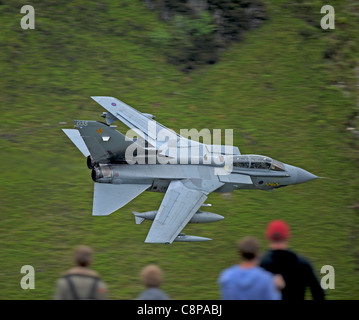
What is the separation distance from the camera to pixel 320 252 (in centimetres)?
1862

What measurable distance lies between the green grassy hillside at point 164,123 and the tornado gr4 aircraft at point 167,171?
96cm

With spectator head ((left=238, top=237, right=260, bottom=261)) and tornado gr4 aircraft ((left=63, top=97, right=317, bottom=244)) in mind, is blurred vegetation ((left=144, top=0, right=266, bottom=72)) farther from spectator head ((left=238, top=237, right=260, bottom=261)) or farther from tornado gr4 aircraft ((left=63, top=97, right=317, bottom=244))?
spectator head ((left=238, top=237, right=260, bottom=261))

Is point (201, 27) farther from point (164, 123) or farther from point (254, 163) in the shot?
point (254, 163)

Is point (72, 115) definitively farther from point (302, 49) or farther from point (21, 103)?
point (302, 49)

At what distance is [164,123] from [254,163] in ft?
19.3

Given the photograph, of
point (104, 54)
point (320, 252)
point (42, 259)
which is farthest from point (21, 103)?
point (320, 252)

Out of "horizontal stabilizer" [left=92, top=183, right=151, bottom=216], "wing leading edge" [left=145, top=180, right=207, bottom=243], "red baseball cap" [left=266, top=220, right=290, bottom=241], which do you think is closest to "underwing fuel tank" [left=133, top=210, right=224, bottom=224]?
"wing leading edge" [left=145, top=180, right=207, bottom=243]

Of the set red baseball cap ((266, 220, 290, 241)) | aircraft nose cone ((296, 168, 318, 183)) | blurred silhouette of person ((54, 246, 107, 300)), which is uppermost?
aircraft nose cone ((296, 168, 318, 183))

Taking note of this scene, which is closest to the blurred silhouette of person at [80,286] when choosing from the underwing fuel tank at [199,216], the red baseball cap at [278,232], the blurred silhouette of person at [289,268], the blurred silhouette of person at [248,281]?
the blurred silhouette of person at [248,281]

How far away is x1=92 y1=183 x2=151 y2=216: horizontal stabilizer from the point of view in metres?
18.5

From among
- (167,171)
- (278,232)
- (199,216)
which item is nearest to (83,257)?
(278,232)

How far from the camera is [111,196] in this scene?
61.8 feet

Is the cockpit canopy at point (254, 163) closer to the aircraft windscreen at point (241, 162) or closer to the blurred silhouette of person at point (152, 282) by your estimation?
the aircraft windscreen at point (241, 162)

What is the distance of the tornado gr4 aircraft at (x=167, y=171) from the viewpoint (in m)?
18.5
